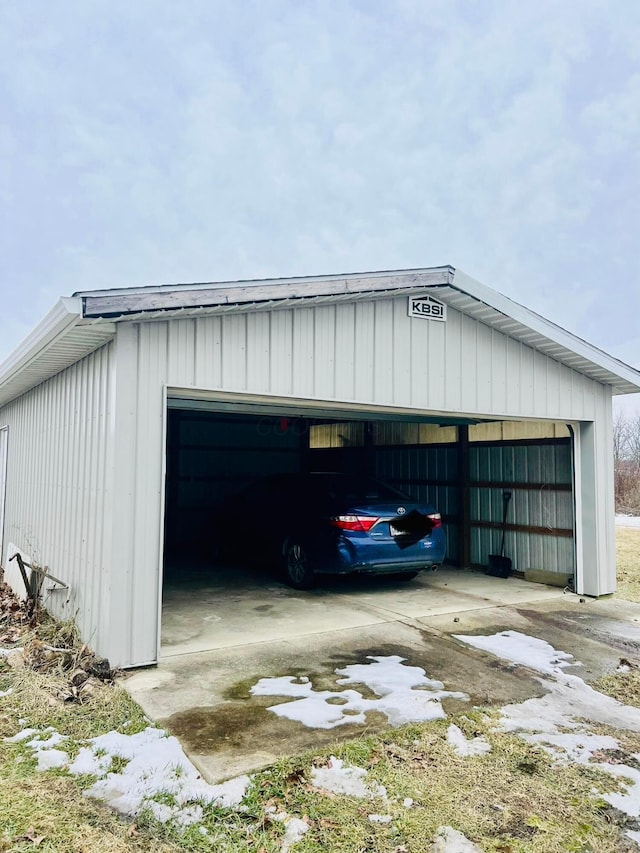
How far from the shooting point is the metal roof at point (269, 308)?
410 centimetres

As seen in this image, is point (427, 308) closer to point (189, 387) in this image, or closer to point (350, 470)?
point (189, 387)

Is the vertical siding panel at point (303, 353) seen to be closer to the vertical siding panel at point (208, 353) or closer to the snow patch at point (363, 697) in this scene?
the vertical siding panel at point (208, 353)

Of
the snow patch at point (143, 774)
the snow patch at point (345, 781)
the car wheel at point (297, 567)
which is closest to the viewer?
the snow patch at point (143, 774)

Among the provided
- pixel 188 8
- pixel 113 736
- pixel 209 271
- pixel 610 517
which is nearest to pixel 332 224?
pixel 209 271

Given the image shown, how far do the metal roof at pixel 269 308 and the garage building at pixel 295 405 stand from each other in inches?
0.7

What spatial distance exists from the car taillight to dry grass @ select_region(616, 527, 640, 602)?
127 inches

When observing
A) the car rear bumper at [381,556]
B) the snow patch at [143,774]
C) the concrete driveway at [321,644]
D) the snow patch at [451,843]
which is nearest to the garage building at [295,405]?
the concrete driveway at [321,644]

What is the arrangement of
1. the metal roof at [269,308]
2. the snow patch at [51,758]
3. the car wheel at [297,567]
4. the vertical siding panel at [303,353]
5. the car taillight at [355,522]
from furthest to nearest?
1. the car wheel at [297,567]
2. the car taillight at [355,522]
3. the vertical siding panel at [303,353]
4. the metal roof at [269,308]
5. the snow patch at [51,758]

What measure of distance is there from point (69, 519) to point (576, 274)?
48038 millimetres

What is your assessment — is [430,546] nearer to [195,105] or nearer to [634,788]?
[634,788]

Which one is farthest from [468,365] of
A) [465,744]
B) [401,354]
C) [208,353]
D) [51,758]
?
[51,758]

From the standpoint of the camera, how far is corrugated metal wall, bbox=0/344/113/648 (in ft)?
14.5

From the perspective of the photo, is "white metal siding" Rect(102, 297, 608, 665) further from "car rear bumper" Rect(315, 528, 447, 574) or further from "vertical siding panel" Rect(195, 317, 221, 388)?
"car rear bumper" Rect(315, 528, 447, 574)

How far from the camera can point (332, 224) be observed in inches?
2304
